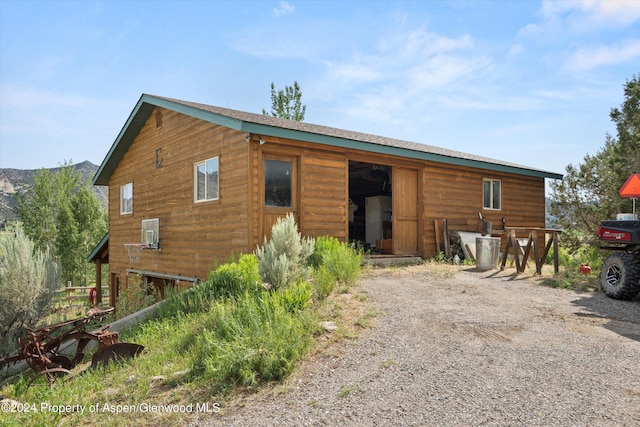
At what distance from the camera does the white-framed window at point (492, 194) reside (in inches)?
588

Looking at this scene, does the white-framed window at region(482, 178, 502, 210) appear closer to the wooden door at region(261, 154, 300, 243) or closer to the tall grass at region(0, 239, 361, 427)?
the wooden door at region(261, 154, 300, 243)

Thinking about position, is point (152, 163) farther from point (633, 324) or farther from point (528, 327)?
point (633, 324)

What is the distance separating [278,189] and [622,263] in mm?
6775

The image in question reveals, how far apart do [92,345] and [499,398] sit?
6689 millimetres

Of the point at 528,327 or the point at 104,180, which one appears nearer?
the point at 528,327

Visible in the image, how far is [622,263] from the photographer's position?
25.9 feet

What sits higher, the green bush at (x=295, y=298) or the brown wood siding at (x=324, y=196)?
the brown wood siding at (x=324, y=196)

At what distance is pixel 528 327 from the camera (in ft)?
20.0

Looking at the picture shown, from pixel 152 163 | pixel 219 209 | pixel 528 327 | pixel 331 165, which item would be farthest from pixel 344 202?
pixel 152 163

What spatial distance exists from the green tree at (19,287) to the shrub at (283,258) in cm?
404

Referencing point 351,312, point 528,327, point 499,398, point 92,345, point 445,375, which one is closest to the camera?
point 499,398

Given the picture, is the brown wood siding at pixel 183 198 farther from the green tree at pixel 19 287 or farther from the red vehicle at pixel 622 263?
the red vehicle at pixel 622 263

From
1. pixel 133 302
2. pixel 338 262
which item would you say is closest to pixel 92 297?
pixel 133 302

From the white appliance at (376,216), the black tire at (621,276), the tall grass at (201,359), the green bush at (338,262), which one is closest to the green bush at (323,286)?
the tall grass at (201,359)
